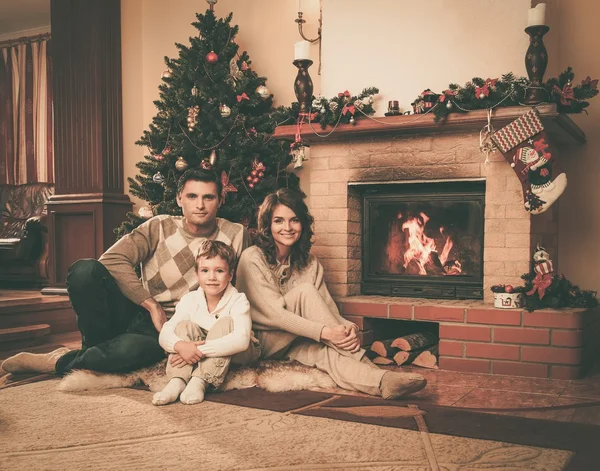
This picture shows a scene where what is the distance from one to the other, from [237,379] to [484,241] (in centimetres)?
147

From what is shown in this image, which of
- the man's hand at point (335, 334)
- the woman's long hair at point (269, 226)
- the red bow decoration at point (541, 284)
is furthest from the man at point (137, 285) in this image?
the red bow decoration at point (541, 284)

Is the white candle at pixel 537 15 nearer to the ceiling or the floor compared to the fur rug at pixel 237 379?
nearer to the ceiling

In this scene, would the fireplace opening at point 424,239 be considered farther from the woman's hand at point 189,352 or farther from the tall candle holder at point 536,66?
the woman's hand at point 189,352

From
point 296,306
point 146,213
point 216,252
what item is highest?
point 146,213

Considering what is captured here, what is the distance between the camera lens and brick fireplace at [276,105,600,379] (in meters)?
3.02

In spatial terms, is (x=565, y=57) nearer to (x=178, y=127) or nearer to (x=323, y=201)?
(x=323, y=201)

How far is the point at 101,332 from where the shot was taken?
111 inches

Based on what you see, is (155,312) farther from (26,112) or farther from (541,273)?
(26,112)

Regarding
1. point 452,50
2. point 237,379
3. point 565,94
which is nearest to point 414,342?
point 237,379

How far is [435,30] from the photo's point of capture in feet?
11.2

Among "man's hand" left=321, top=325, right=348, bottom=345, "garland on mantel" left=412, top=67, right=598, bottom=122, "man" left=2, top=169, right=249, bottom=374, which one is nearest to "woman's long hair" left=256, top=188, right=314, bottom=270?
"man" left=2, top=169, right=249, bottom=374

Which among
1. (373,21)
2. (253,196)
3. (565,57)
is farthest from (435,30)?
(253,196)

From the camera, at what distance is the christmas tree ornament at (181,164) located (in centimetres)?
399

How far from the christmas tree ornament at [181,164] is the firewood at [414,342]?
1.71 meters
